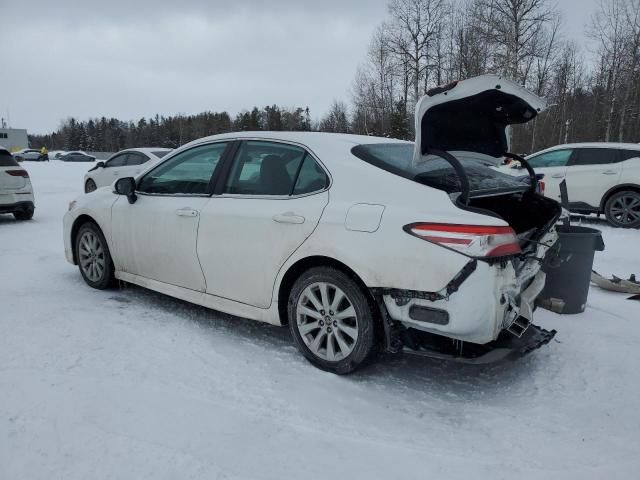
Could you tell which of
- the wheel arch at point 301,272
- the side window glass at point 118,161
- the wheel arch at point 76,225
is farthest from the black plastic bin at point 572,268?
the side window glass at point 118,161

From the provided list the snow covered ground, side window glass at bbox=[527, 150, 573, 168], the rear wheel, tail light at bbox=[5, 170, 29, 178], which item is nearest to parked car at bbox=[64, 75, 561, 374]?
the snow covered ground

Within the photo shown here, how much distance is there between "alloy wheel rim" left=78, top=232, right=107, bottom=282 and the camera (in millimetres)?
4886

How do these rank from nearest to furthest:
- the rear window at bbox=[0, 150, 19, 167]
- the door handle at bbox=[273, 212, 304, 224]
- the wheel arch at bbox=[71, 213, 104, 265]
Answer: the door handle at bbox=[273, 212, 304, 224]
the wheel arch at bbox=[71, 213, 104, 265]
the rear window at bbox=[0, 150, 19, 167]

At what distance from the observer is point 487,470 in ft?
7.95

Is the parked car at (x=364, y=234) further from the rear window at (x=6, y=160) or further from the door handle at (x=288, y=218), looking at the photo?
the rear window at (x=6, y=160)

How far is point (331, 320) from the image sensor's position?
10.7 feet

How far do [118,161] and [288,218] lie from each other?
36.0ft

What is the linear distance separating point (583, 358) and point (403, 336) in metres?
1.62

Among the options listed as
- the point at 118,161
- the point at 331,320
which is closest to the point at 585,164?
the point at 331,320

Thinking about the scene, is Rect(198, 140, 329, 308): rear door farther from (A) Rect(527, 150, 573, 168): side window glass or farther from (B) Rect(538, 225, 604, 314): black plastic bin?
(A) Rect(527, 150, 573, 168): side window glass

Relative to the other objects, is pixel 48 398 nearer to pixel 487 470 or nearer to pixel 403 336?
pixel 403 336

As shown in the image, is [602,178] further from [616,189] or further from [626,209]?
[626,209]

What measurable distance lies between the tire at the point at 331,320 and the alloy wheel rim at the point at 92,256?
243cm

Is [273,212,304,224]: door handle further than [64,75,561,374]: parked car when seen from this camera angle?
Yes
